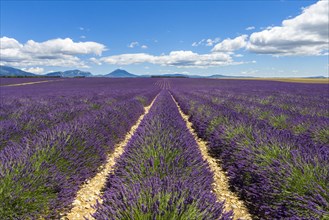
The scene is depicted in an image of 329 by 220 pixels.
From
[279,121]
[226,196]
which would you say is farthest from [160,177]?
[279,121]

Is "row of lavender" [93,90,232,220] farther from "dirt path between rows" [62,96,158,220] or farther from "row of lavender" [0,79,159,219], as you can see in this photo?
"row of lavender" [0,79,159,219]

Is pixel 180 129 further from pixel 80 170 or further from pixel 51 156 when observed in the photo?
pixel 51 156

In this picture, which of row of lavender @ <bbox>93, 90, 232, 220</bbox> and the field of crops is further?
the field of crops

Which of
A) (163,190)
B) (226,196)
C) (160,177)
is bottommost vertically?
(226,196)

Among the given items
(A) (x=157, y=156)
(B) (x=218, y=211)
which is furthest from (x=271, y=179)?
(A) (x=157, y=156)

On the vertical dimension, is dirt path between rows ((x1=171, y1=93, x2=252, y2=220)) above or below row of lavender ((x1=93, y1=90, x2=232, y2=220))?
below

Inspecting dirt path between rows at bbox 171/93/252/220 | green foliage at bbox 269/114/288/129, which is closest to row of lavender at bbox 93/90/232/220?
dirt path between rows at bbox 171/93/252/220

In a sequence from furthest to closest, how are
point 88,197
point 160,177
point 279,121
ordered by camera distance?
point 279,121, point 88,197, point 160,177

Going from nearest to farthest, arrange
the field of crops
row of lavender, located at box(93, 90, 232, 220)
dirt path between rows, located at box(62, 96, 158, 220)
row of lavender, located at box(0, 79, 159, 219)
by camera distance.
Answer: row of lavender, located at box(93, 90, 232, 220) < the field of crops < row of lavender, located at box(0, 79, 159, 219) < dirt path between rows, located at box(62, 96, 158, 220)

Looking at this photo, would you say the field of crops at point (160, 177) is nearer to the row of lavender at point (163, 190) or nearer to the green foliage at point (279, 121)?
the row of lavender at point (163, 190)

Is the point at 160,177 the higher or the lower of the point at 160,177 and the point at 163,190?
the lower

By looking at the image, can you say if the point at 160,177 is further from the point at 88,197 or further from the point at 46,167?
the point at 46,167

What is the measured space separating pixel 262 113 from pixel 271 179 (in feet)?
18.1

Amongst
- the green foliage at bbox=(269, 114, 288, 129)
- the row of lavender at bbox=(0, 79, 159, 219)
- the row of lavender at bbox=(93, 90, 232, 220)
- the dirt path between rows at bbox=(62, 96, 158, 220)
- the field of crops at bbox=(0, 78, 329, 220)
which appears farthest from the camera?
the green foliage at bbox=(269, 114, 288, 129)
